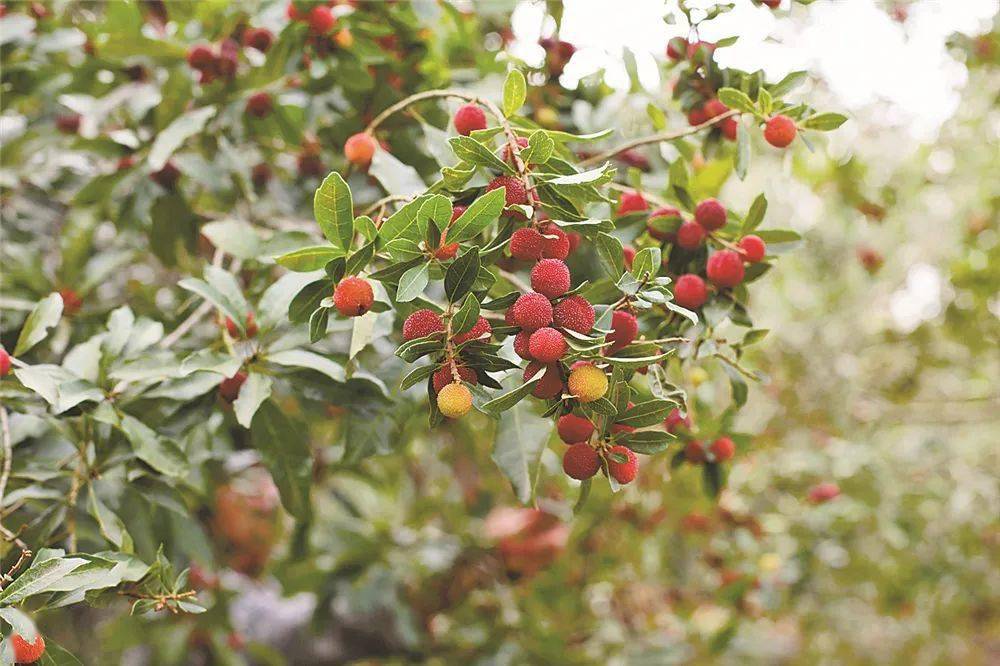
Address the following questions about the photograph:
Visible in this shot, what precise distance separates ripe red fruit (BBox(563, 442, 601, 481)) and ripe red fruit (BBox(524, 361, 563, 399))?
0.07m

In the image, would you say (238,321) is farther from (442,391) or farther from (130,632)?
(130,632)

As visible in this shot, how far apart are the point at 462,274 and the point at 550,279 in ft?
0.24

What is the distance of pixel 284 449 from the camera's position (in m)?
1.07

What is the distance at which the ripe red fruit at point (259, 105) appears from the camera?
1315 mm

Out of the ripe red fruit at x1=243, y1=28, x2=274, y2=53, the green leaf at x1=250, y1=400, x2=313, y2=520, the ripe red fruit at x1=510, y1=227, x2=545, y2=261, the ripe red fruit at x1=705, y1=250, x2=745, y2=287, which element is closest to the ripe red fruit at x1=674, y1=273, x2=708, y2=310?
the ripe red fruit at x1=705, y1=250, x2=745, y2=287

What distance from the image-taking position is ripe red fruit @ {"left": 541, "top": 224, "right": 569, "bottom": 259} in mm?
738

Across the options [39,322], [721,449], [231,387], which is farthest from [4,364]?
[721,449]

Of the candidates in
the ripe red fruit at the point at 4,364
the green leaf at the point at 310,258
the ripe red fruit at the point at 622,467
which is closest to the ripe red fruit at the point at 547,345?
the ripe red fruit at the point at 622,467

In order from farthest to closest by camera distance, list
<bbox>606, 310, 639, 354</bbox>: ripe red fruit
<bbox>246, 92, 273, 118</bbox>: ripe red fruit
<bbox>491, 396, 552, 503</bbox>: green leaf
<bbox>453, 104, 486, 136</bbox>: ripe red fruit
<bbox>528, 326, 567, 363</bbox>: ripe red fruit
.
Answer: <bbox>246, 92, 273, 118</bbox>: ripe red fruit
<bbox>491, 396, 552, 503</bbox>: green leaf
<bbox>453, 104, 486, 136</bbox>: ripe red fruit
<bbox>606, 310, 639, 354</bbox>: ripe red fruit
<bbox>528, 326, 567, 363</bbox>: ripe red fruit

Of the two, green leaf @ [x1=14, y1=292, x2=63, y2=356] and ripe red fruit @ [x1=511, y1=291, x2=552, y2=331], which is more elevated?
ripe red fruit @ [x1=511, y1=291, x2=552, y2=331]

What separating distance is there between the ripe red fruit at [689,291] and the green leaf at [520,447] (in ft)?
0.70

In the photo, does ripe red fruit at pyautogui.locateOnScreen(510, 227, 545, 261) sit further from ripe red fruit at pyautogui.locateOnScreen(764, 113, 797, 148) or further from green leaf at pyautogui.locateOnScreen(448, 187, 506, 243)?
ripe red fruit at pyautogui.locateOnScreen(764, 113, 797, 148)

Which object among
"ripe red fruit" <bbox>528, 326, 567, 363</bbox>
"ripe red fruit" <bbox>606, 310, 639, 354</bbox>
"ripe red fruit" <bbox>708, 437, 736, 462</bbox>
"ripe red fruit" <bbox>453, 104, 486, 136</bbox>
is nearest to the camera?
"ripe red fruit" <bbox>528, 326, 567, 363</bbox>

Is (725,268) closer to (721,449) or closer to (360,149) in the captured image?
(721,449)
